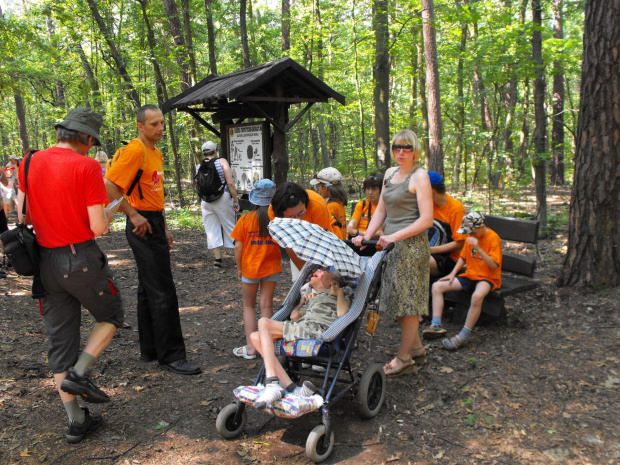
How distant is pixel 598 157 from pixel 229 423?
444 cm

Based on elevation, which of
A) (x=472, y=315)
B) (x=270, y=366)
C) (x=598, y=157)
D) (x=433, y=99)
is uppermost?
(x=433, y=99)

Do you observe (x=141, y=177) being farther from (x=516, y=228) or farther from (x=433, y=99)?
(x=433, y=99)

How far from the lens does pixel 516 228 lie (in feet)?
18.8

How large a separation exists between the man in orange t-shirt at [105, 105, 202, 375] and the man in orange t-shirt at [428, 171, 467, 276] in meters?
2.90

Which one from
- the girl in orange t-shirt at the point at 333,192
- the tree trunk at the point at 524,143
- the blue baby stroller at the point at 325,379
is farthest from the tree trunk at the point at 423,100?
the blue baby stroller at the point at 325,379

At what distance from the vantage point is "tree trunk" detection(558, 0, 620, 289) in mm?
4941

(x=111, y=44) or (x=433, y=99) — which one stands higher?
(x=111, y=44)

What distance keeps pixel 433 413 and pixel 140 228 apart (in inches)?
111

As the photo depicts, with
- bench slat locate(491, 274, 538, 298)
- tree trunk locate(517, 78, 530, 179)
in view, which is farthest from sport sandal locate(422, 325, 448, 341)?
tree trunk locate(517, 78, 530, 179)

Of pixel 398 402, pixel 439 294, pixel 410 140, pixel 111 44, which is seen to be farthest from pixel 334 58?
pixel 398 402

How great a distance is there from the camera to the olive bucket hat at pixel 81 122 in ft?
10.8

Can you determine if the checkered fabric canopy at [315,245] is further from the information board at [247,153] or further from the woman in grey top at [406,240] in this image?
the information board at [247,153]

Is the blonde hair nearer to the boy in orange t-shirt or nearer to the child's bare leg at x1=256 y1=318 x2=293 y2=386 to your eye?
the boy in orange t-shirt

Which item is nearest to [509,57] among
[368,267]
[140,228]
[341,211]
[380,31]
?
[380,31]
